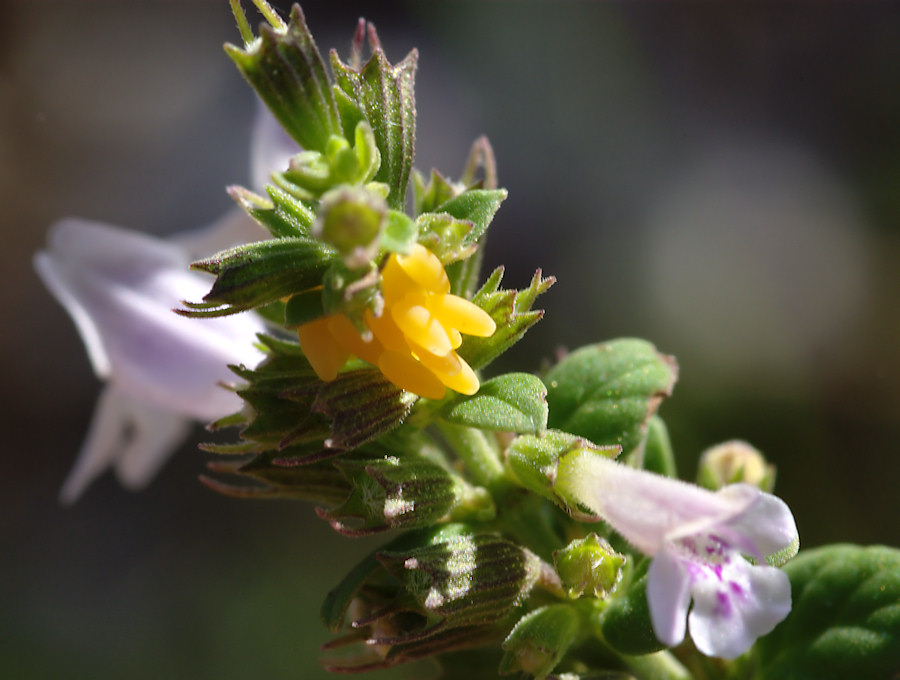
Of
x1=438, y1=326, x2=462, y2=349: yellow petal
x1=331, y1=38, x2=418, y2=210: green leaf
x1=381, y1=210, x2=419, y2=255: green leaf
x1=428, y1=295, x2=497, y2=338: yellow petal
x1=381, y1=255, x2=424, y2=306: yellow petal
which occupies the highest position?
x1=331, y1=38, x2=418, y2=210: green leaf

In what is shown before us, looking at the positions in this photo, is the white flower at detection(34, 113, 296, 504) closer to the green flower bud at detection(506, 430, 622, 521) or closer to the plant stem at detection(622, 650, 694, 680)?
the green flower bud at detection(506, 430, 622, 521)

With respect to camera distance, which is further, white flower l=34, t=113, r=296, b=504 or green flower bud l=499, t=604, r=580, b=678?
white flower l=34, t=113, r=296, b=504

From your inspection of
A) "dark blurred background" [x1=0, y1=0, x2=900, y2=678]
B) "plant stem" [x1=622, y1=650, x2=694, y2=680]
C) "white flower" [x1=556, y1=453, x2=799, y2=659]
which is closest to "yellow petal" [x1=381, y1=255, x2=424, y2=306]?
"white flower" [x1=556, y1=453, x2=799, y2=659]

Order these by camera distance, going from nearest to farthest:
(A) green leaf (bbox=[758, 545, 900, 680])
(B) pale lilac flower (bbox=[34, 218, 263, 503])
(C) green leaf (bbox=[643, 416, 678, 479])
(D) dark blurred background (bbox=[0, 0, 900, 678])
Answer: (A) green leaf (bbox=[758, 545, 900, 680]) → (C) green leaf (bbox=[643, 416, 678, 479]) → (B) pale lilac flower (bbox=[34, 218, 263, 503]) → (D) dark blurred background (bbox=[0, 0, 900, 678])

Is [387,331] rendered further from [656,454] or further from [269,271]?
[656,454]

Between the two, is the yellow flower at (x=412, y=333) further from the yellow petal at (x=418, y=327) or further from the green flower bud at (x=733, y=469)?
the green flower bud at (x=733, y=469)

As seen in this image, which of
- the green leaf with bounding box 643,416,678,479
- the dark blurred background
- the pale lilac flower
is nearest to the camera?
the green leaf with bounding box 643,416,678,479

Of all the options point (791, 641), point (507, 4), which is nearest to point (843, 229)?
point (507, 4)

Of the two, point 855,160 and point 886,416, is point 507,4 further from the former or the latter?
point 886,416
